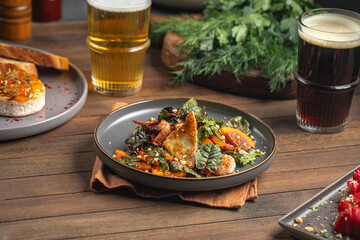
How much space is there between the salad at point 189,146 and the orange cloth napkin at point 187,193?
0.07m

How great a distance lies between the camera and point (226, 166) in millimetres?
1672

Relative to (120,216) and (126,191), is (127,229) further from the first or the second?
(126,191)

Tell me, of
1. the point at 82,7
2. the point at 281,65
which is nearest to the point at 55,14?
the point at 82,7

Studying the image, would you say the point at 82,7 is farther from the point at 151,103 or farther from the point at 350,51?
the point at 350,51

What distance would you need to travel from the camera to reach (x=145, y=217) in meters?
1.60

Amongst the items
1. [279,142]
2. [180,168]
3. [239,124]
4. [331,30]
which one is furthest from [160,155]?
[331,30]

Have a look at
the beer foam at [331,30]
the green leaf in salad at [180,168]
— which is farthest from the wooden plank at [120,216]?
the beer foam at [331,30]

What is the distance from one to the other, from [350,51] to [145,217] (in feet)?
3.72

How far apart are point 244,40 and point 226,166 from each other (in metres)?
1.08

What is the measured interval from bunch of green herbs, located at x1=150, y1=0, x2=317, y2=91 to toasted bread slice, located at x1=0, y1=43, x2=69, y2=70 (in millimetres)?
611

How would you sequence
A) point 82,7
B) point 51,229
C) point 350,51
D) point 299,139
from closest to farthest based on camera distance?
point 51,229
point 350,51
point 299,139
point 82,7

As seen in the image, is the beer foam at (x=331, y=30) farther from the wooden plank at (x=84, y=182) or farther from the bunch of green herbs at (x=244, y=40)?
the wooden plank at (x=84, y=182)

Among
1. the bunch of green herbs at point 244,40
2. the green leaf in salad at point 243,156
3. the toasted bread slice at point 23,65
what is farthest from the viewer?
the bunch of green herbs at point 244,40

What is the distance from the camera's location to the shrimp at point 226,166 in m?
1.66
